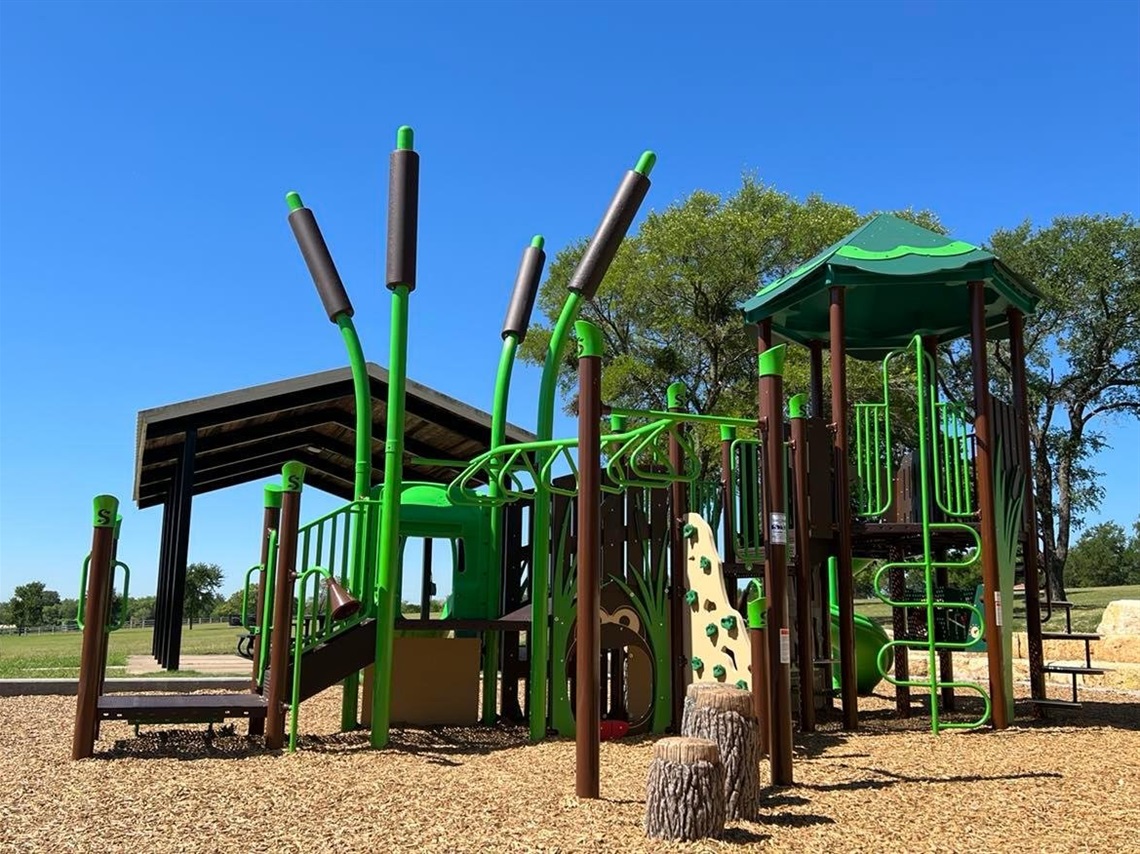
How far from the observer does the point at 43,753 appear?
7.91 m

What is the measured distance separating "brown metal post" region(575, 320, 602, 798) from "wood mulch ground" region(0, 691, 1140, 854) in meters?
0.27

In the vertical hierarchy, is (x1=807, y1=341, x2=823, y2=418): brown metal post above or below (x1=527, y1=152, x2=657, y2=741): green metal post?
above

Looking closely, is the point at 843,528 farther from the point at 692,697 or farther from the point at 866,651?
the point at 866,651

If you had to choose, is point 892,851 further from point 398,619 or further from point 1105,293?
point 1105,293

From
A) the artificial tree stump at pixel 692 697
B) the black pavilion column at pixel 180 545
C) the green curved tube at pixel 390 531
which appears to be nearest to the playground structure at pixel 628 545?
the green curved tube at pixel 390 531

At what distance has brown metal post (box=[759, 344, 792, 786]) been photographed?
19.9 feet

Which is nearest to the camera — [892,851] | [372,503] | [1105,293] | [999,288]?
[892,851]

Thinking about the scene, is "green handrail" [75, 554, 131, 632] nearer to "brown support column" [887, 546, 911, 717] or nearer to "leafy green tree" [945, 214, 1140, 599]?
"brown support column" [887, 546, 911, 717]

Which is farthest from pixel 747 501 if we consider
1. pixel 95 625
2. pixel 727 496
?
pixel 95 625

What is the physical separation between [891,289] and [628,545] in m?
4.61

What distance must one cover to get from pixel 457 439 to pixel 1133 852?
12.2m

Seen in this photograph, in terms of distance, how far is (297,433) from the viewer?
17.7m

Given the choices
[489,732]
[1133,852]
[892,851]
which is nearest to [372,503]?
[489,732]

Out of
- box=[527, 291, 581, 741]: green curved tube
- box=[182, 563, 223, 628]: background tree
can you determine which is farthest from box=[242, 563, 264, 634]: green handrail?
box=[182, 563, 223, 628]: background tree
